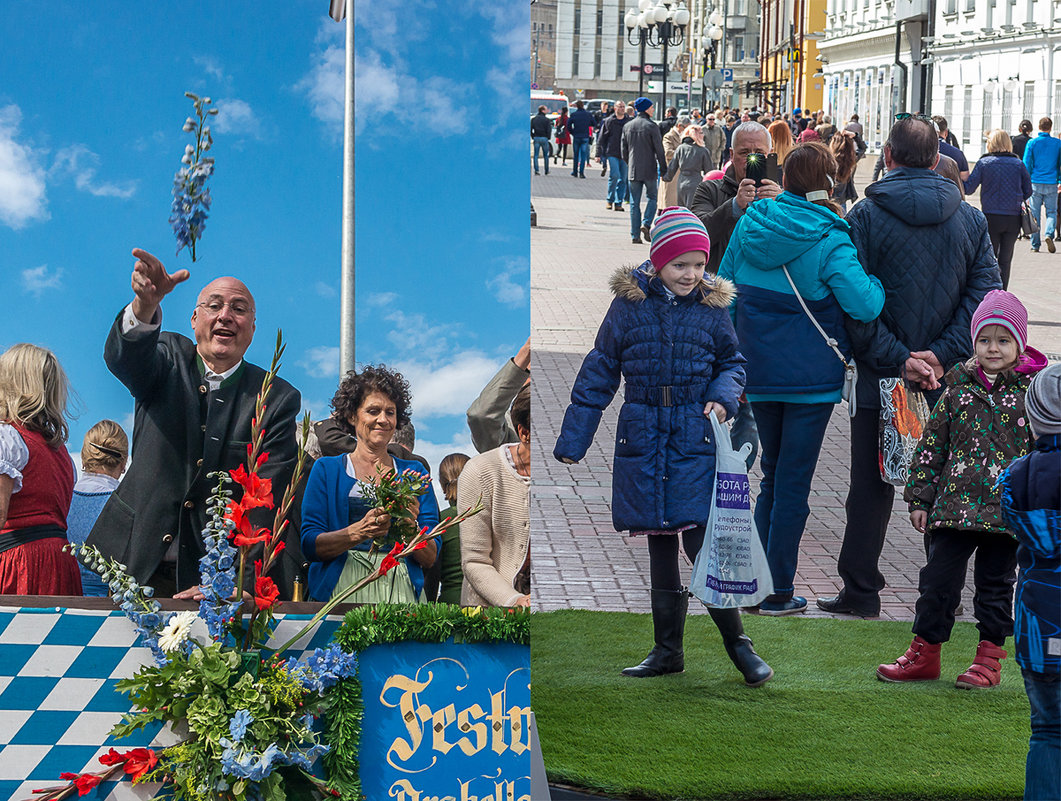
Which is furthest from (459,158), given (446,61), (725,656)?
(725,656)

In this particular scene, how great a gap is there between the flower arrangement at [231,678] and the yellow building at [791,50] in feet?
29.8

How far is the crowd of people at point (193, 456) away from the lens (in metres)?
3.46

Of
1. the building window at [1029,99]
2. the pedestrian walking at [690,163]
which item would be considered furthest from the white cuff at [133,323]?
the pedestrian walking at [690,163]

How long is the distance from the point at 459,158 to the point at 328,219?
0.37 metres

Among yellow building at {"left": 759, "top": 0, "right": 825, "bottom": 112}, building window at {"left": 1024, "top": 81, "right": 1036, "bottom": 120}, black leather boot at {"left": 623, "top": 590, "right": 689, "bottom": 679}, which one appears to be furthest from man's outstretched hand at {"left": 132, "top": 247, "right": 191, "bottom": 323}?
yellow building at {"left": 759, "top": 0, "right": 825, "bottom": 112}

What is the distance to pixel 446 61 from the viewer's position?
3490mm

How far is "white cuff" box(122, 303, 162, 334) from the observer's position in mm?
3434

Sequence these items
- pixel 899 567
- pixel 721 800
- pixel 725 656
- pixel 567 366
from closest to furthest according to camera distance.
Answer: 1. pixel 721 800
2. pixel 725 656
3. pixel 899 567
4. pixel 567 366

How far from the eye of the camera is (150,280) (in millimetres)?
3410

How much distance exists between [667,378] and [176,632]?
2078 mm

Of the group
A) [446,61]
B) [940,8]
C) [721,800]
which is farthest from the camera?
[940,8]

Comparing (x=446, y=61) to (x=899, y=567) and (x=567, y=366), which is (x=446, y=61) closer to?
(x=899, y=567)

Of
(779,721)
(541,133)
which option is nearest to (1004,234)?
(779,721)

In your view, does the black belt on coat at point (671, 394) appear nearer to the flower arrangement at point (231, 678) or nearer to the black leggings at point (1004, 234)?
the flower arrangement at point (231, 678)
